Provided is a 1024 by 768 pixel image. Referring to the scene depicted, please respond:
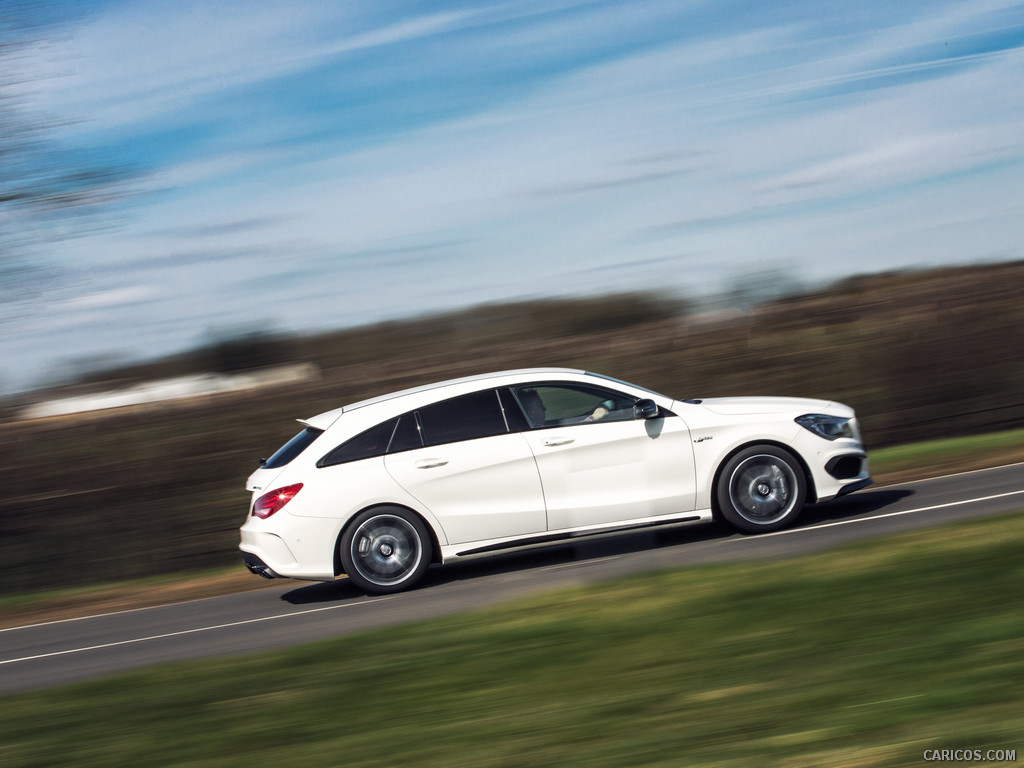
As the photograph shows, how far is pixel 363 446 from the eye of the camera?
915cm

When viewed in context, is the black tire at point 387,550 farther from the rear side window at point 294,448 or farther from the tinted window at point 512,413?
the tinted window at point 512,413

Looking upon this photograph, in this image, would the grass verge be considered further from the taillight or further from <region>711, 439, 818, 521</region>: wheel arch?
the taillight

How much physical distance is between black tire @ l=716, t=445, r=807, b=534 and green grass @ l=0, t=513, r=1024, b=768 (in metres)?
1.30

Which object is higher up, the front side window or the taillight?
the front side window

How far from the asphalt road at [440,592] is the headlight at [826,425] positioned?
2.54 ft

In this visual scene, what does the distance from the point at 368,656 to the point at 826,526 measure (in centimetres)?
436

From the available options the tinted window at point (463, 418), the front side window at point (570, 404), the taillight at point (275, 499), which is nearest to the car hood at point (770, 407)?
the front side window at point (570, 404)

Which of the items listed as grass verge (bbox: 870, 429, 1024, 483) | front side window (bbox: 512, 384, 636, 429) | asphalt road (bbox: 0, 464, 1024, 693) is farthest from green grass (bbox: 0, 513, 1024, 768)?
grass verge (bbox: 870, 429, 1024, 483)

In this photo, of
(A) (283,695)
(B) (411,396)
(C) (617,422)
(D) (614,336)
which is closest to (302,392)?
(D) (614,336)

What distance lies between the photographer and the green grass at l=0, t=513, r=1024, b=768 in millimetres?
4488

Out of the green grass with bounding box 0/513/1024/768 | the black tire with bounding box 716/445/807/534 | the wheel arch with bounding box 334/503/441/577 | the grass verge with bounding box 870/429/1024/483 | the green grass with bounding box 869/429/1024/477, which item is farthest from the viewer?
the green grass with bounding box 869/429/1024/477

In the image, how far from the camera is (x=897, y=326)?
17.0 metres

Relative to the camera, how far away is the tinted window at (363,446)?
358 inches

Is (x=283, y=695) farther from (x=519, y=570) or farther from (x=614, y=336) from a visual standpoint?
(x=614, y=336)
